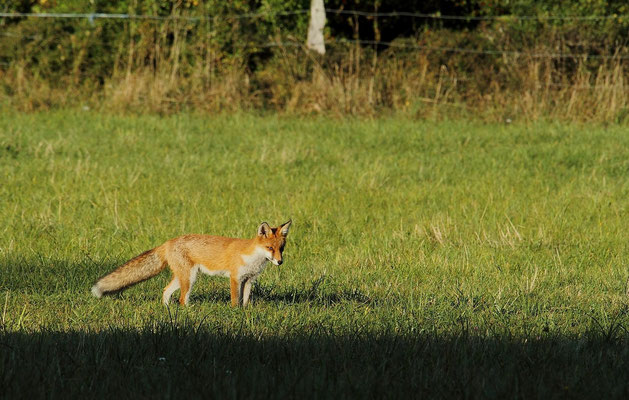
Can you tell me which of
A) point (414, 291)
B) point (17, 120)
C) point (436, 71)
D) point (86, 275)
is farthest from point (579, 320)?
point (436, 71)

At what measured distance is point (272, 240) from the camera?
22.4 ft

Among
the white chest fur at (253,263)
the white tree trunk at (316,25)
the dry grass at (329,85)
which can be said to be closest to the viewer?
the white chest fur at (253,263)

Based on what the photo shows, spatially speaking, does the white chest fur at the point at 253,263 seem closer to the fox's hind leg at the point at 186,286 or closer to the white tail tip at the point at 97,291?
the fox's hind leg at the point at 186,286

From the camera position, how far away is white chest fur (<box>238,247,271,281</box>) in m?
6.86

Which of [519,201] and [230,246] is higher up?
[230,246]

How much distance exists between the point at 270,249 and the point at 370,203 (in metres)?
5.38

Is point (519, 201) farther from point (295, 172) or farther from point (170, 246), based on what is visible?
point (170, 246)

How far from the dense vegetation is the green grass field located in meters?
1.20

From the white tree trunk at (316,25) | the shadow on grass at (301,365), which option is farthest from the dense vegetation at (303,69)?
the shadow on grass at (301,365)

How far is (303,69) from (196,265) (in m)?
13.8

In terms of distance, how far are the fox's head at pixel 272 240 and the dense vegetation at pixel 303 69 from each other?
12462 millimetres

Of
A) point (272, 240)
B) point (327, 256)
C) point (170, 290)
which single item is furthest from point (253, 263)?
point (327, 256)

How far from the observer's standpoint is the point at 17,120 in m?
17.7

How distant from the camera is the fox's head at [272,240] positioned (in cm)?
674
